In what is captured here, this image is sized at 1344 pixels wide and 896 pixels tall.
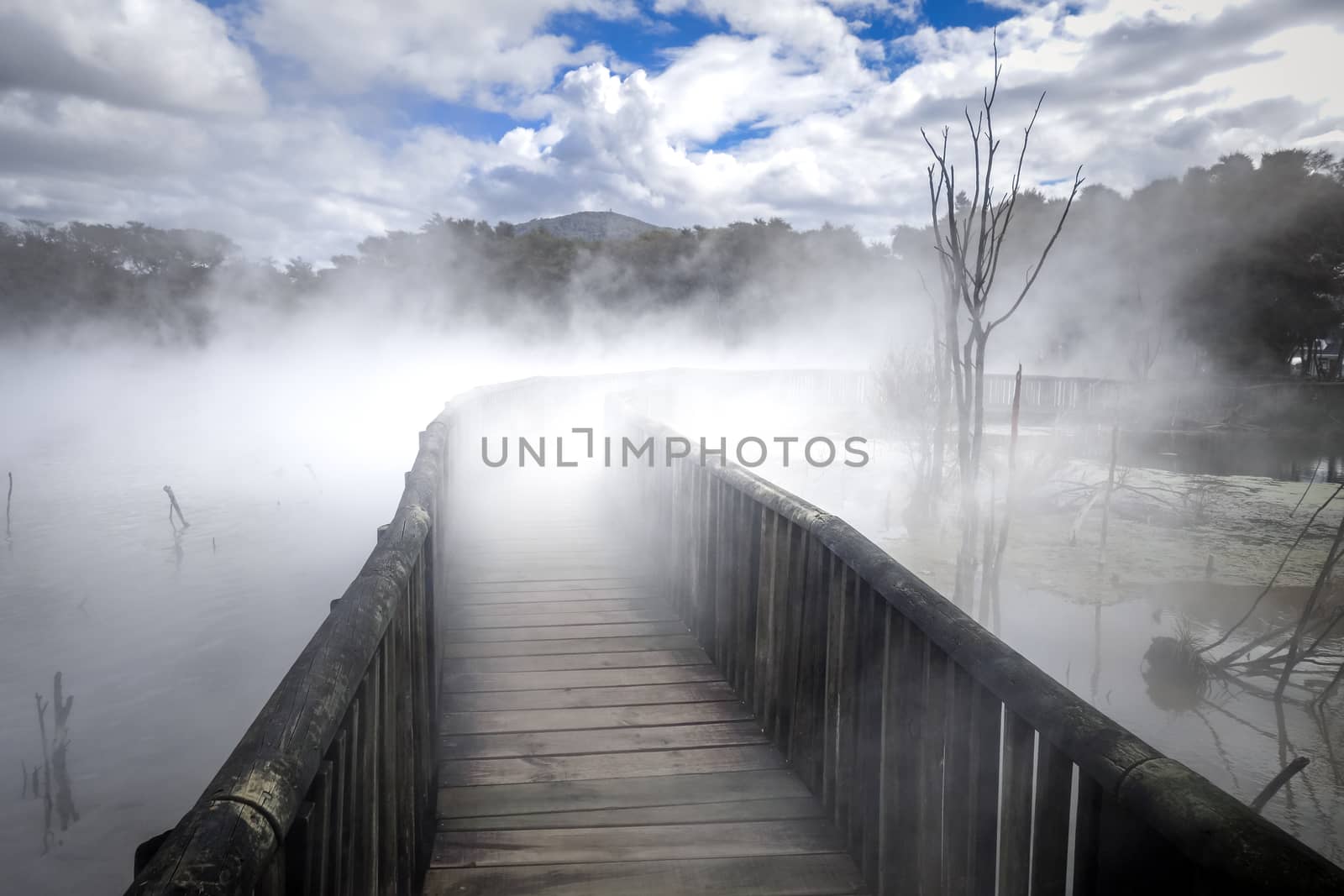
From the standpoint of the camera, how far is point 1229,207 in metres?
26.6

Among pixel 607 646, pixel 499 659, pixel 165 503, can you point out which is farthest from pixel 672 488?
pixel 165 503

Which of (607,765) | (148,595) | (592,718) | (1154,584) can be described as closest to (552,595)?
(592,718)

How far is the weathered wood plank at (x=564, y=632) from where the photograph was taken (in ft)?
13.9

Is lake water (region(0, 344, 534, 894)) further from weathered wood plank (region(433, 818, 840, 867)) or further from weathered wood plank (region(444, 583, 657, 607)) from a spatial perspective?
weathered wood plank (region(433, 818, 840, 867))

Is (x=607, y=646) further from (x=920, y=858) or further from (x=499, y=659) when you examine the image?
(x=920, y=858)

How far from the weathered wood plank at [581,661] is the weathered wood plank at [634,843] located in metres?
1.31

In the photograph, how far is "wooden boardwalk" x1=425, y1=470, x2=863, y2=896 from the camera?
2299 mm

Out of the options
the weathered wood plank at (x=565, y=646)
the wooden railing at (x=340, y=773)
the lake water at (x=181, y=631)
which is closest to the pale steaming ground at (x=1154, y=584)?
the lake water at (x=181, y=631)

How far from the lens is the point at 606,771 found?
9.42 feet

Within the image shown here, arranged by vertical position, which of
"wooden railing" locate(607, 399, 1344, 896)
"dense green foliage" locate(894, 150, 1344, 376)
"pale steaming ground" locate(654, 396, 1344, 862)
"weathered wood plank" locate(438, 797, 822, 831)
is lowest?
"pale steaming ground" locate(654, 396, 1344, 862)

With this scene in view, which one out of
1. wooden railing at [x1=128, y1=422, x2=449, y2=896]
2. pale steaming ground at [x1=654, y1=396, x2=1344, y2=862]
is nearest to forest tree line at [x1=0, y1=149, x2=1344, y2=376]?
pale steaming ground at [x1=654, y1=396, x2=1344, y2=862]

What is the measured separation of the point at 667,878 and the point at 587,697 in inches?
50.2

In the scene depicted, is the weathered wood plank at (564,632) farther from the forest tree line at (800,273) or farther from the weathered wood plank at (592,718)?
the forest tree line at (800,273)

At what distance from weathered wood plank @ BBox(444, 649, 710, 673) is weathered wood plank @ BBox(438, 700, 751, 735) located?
1.49ft
